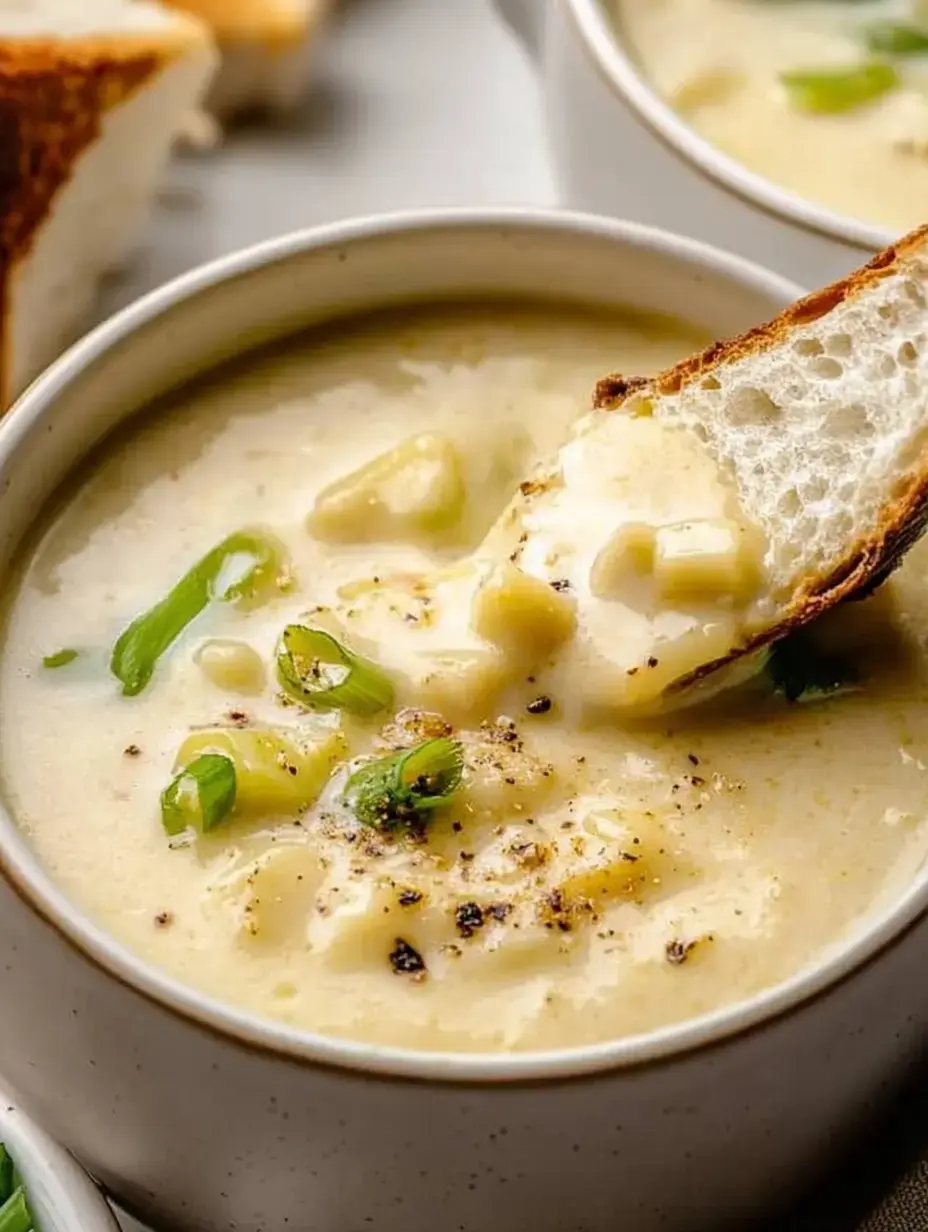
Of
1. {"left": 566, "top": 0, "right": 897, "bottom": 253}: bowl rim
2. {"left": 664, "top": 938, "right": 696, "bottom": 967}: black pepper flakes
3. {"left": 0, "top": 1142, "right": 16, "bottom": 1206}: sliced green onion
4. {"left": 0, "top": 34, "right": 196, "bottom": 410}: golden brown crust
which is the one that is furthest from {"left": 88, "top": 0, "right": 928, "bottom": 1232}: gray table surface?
{"left": 664, "top": 938, "right": 696, "bottom": 967}: black pepper flakes

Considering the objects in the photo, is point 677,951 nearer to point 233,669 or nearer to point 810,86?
point 233,669

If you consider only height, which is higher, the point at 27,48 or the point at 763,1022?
the point at 27,48

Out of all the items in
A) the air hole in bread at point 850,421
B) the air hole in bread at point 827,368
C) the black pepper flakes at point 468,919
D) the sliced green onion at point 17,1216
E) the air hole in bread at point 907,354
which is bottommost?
the sliced green onion at point 17,1216

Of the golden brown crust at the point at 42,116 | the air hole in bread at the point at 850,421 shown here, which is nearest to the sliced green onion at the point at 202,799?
the air hole in bread at the point at 850,421

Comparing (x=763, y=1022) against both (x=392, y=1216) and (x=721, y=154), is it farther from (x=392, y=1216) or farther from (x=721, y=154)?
(x=721, y=154)

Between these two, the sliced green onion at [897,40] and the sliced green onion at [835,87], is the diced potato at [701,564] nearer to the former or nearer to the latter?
the sliced green onion at [835,87]

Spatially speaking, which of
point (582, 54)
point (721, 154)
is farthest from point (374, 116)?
point (721, 154)

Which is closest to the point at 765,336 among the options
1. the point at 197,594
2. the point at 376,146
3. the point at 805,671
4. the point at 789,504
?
the point at 789,504
